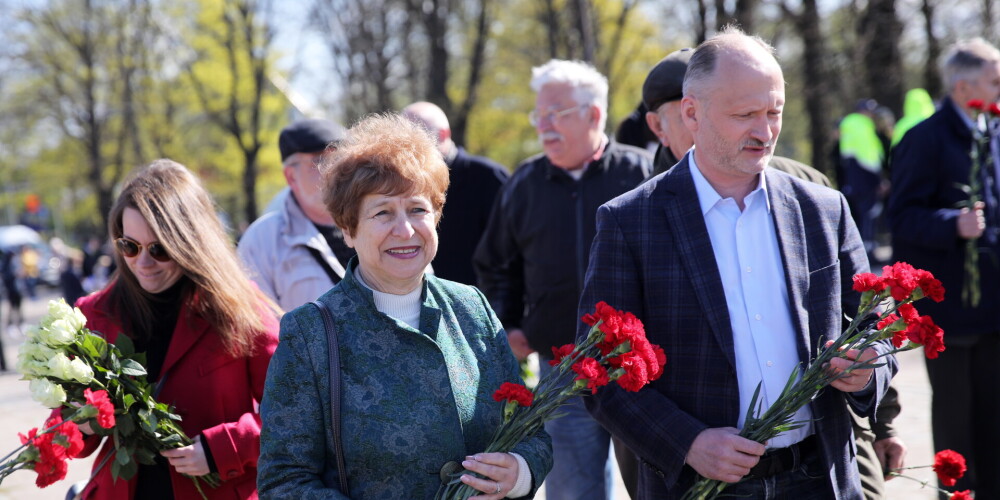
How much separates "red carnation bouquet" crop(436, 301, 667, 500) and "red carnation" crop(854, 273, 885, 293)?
57 cm

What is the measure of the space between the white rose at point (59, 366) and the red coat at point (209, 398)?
428 mm

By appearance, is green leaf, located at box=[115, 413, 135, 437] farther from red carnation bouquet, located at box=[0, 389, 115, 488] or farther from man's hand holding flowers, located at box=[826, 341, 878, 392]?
man's hand holding flowers, located at box=[826, 341, 878, 392]

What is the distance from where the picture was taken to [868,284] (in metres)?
2.56

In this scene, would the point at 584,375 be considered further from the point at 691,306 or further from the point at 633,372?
the point at 691,306

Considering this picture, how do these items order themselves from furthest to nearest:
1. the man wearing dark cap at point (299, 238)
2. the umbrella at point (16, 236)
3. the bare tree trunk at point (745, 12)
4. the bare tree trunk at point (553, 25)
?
the umbrella at point (16, 236), the bare tree trunk at point (553, 25), the bare tree trunk at point (745, 12), the man wearing dark cap at point (299, 238)

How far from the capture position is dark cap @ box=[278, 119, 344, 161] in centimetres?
468

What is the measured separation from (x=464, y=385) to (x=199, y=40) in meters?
32.6

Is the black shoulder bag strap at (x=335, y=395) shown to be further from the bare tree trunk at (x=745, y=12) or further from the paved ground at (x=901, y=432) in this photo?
the bare tree trunk at (x=745, y=12)

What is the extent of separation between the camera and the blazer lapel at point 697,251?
272 cm

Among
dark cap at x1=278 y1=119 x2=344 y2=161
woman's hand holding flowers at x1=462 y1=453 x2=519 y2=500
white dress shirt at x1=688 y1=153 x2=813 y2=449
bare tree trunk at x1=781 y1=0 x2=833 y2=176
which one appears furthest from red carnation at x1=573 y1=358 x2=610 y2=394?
bare tree trunk at x1=781 y1=0 x2=833 y2=176

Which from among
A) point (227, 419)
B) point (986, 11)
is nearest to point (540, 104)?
point (227, 419)

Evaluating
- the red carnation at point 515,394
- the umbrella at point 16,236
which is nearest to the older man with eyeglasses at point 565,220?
the red carnation at point 515,394

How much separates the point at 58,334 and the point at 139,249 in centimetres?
54

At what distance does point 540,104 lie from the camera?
481cm
